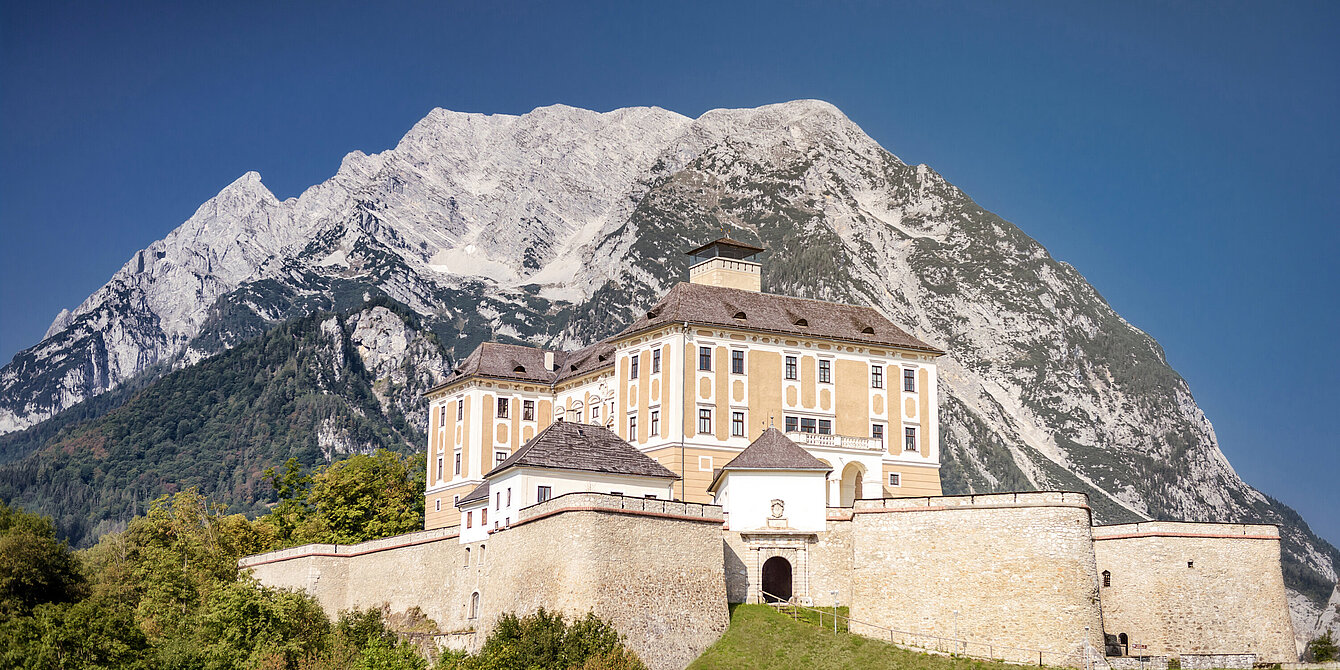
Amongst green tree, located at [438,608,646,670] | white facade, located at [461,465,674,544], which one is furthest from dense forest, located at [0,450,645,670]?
white facade, located at [461,465,674,544]

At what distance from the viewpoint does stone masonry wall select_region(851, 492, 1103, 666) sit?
1929 inches

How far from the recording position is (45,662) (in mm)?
59000

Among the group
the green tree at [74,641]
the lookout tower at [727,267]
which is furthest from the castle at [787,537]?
the green tree at [74,641]

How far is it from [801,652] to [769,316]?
26341 millimetres

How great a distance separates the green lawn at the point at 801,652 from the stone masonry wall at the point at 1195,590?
855 cm

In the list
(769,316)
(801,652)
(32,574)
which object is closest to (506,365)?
(769,316)

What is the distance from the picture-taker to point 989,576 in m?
50.2

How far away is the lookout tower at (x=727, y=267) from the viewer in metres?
80.2

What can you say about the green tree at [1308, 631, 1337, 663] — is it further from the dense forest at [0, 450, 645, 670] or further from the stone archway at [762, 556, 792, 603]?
the dense forest at [0, 450, 645, 670]

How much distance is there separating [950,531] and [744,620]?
9.28m

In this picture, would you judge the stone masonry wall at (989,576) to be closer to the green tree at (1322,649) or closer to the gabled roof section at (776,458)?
the gabled roof section at (776,458)

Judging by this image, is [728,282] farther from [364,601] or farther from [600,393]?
[364,601]

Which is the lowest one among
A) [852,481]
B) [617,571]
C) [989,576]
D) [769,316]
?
[989,576]

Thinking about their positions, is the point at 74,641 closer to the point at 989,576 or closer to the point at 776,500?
the point at 776,500
